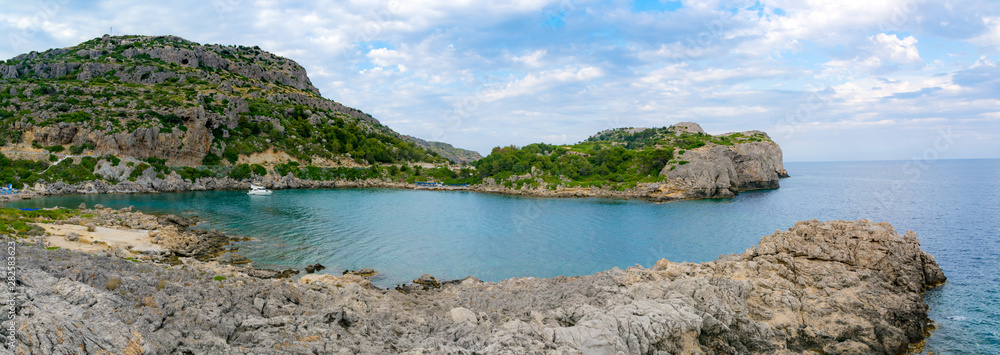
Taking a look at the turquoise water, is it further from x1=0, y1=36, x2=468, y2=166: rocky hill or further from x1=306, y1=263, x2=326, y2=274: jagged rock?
x1=0, y1=36, x2=468, y2=166: rocky hill

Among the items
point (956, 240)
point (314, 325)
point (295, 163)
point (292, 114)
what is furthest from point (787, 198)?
point (292, 114)

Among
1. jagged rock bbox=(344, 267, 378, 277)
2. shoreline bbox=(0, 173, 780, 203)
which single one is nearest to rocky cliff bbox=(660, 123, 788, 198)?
shoreline bbox=(0, 173, 780, 203)

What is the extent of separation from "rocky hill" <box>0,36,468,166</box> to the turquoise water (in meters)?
14.8

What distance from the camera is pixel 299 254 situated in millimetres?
23922

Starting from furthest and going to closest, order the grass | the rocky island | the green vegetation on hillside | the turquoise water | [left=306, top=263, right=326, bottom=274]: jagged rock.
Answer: the green vegetation on hillside < the rocky island < [left=306, top=263, right=326, bottom=274]: jagged rock < the turquoise water < the grass

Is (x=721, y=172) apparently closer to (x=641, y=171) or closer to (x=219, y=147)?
(x=641, y=171)

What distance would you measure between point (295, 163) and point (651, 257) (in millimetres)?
62232

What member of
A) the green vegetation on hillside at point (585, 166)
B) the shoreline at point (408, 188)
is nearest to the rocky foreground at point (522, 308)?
the shoreline at point (408, 188)

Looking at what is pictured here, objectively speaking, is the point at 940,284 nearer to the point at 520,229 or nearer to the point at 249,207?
the point at 520,229

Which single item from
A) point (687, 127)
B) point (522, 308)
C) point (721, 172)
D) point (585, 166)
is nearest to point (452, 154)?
point (687, 127)

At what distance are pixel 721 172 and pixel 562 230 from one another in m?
34.2

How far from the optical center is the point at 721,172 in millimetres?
56344

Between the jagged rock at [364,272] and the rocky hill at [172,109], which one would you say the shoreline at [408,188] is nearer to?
the rocky hill at [172,109]

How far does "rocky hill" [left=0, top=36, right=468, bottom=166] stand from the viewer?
54.2 metres
